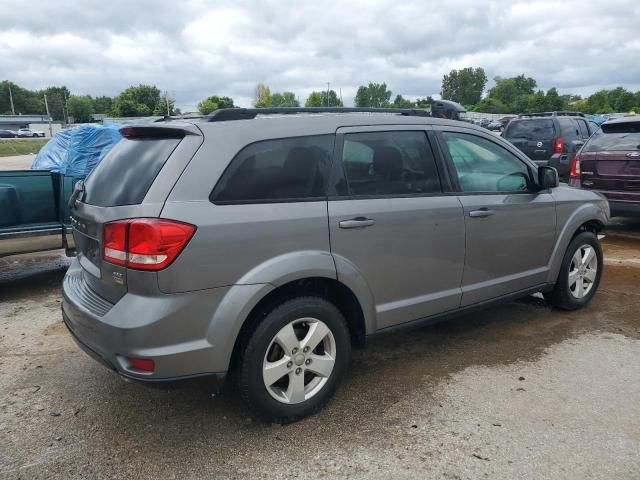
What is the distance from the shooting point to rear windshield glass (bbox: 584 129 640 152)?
743cm

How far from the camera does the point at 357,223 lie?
121 inches

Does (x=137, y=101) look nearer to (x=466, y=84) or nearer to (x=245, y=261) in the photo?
(x=466, y=84)

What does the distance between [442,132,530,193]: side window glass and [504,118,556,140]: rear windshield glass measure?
8.42 meters

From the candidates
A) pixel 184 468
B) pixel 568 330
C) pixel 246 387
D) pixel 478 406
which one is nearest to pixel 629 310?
pixel 568 330

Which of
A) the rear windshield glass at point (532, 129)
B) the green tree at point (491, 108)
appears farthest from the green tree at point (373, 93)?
the rear windshield glass at point (532, 129)

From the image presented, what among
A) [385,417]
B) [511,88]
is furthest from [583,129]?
[511,88]

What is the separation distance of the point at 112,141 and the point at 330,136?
4368 millimetres

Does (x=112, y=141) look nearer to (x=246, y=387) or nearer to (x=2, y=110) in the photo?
(x=246, y=387)

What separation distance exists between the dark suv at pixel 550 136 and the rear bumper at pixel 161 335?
10235mm

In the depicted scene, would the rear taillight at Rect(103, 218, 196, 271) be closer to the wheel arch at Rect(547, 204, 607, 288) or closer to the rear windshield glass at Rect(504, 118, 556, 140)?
the wheel arch at Rect(547, 204, 607, 288)

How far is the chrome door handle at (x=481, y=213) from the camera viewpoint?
369 centimetres

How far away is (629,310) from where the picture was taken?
4773 millimetres

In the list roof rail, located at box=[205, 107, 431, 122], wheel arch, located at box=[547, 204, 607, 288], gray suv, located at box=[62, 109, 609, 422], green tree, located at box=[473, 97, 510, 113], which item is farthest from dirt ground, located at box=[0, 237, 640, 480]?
green tree, located at box=[473, 97, 510, 113]

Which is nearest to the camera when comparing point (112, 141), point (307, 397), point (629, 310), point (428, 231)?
point (307, 397)
